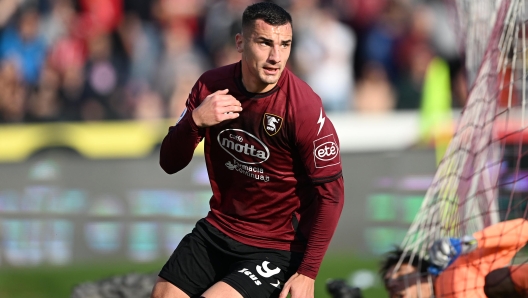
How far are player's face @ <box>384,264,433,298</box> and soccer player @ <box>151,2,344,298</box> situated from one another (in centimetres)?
120

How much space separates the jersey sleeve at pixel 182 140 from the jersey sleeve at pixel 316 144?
536mm

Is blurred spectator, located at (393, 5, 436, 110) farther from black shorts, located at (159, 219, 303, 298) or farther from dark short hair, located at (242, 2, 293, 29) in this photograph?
dark short hair, located at (242, 2, 293, 29)

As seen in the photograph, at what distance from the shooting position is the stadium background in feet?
24.9

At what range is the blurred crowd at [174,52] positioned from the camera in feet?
31.0

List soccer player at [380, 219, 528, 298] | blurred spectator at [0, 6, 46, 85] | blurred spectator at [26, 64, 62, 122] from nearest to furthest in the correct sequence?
soccer player at [380, 219, 528, 298] → blurred spectator at [26, 64, 62, 122] → blurred spectator at [0, 6, 46, 85]

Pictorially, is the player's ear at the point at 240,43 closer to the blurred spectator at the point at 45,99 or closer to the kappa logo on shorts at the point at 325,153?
the kappa logo on shorts at the point at 325,153

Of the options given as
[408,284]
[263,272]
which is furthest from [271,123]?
[408,284]

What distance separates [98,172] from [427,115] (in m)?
3.73

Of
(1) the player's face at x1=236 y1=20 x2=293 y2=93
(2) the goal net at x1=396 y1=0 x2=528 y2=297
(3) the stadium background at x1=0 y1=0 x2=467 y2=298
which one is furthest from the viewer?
(3) the stadium background at x1=0 y1=0 x2=467 y2=298

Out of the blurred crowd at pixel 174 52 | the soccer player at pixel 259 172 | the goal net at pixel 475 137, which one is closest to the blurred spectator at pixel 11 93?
the blurred crowd at pixel 174 52

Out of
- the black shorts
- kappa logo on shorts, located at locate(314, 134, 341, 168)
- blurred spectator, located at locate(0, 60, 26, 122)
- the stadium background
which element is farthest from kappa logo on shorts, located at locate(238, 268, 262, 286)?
blurred spectator, located at locate(0, 60, 26, 122)

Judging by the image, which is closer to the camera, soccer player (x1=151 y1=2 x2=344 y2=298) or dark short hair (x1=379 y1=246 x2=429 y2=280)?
soccer player (x1=151 y1=2 x2=344 y2=298)

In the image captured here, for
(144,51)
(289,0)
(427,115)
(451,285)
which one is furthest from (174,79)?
(451,285)

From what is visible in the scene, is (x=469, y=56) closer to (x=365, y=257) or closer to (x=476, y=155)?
(x=476, y=155)
